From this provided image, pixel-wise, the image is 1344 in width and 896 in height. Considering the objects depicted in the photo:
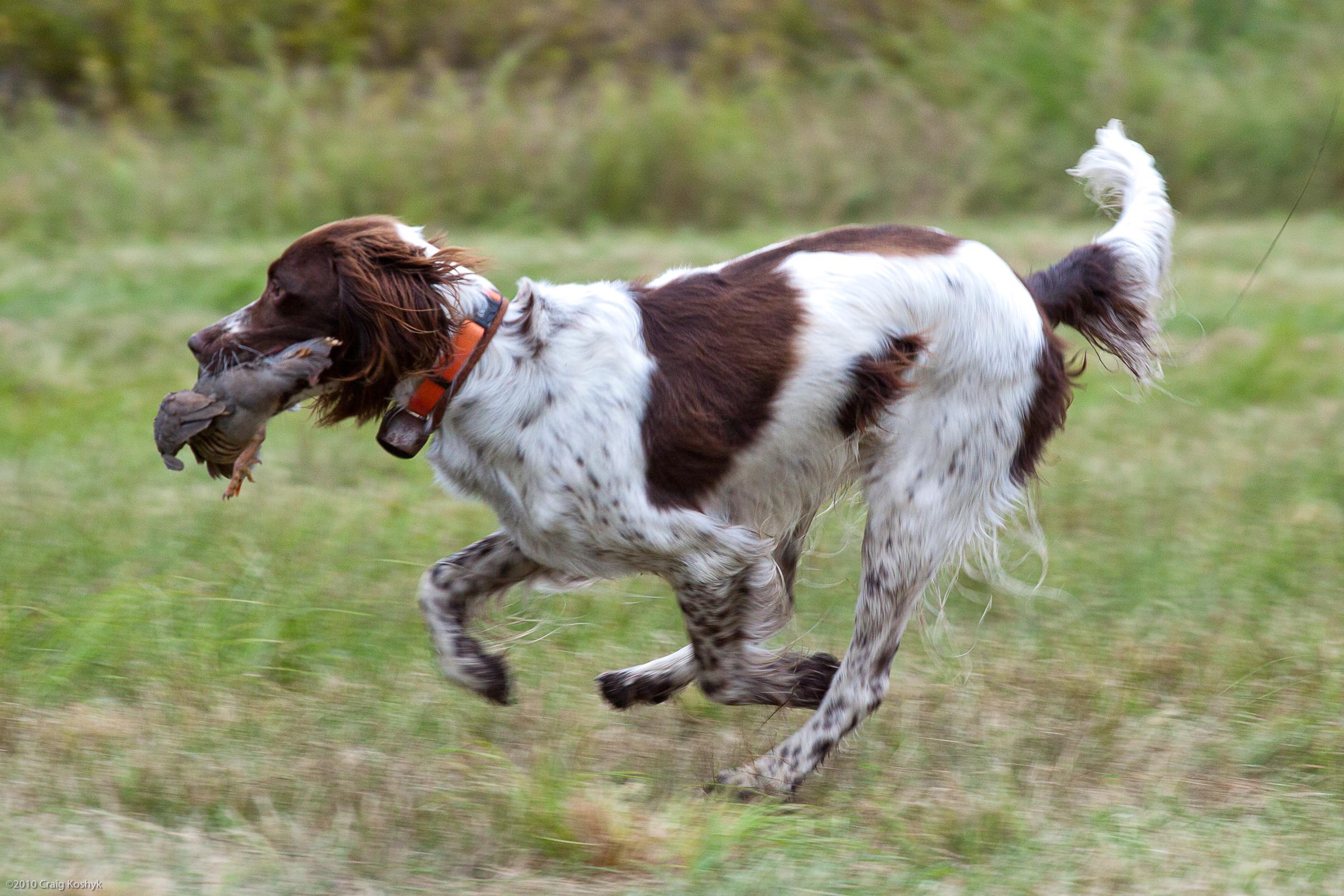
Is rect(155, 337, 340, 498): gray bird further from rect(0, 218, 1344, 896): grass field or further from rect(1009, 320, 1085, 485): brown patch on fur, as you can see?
rect(1009, 320, 1085, 485): brown patch on fur

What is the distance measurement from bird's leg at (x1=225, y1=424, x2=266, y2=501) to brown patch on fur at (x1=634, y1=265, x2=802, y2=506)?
0.86m

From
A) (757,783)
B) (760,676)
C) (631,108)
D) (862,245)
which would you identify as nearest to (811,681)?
(760,676)

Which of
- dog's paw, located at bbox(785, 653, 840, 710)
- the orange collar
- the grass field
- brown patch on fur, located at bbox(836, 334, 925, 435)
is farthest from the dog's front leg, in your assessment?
brown patch on fur, located at bbox(836, 334, 925, 435)

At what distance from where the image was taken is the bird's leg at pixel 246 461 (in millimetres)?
3322

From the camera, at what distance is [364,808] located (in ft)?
10.1

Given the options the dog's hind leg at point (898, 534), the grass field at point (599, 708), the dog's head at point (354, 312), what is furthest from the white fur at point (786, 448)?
the grass field at point (599, 708)

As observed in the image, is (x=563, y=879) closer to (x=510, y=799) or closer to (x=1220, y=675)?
(x=510, y=799)

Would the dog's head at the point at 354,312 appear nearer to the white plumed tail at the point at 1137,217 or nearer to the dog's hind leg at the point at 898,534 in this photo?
the dog's hind leg at the point at 898,534

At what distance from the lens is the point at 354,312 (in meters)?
3.16

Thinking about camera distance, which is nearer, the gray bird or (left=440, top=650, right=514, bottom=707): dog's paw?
the gray bird

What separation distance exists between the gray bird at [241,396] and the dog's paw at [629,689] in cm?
101

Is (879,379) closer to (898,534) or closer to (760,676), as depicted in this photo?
(898,534)

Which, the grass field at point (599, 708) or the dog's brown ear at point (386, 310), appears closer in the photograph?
the grass field at point (599, 708)

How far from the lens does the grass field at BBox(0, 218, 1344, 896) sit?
2953mm
